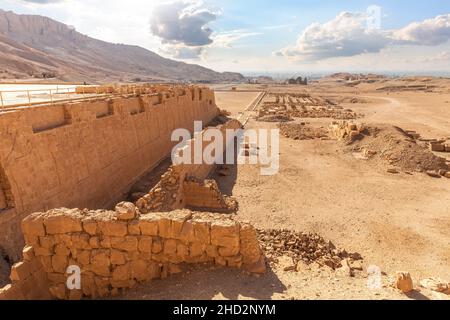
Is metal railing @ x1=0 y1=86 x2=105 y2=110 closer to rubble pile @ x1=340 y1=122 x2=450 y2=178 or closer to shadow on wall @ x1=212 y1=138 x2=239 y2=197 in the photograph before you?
shadow on wall @ x1=212 y1=138 x2=239 y2=197

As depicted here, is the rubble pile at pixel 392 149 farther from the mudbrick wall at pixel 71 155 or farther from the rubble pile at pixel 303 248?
the mudbrick wall at pixel 71 155

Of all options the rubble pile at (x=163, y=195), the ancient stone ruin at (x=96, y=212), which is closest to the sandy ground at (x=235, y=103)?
the ancient stone ruin at (x=96, y=212)

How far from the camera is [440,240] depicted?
1051cm

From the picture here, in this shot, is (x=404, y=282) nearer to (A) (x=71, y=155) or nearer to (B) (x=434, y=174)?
(A) (x=71, y=155)

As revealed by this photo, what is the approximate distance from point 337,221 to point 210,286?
24.1 ft

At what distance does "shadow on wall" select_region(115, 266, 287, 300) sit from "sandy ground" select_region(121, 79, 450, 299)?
0.05 ft

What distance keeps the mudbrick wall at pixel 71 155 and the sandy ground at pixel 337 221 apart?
149 inches

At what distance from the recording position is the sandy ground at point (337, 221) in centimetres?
563

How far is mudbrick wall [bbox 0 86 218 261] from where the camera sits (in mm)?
7902

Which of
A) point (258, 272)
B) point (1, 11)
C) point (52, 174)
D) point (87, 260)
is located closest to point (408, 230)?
point (258, 272)

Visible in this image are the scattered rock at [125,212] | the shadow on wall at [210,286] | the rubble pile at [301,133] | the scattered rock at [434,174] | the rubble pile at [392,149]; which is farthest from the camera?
the rubble pile at [301,133]

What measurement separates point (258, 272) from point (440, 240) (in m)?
7.44

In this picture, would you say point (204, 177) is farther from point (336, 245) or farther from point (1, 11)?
point (1, 11)
